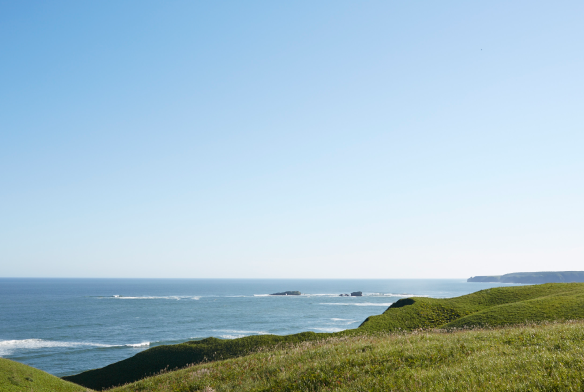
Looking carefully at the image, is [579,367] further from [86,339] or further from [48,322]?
[48,322]

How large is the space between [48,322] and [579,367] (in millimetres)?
113538

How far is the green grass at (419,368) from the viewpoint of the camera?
8.59 m

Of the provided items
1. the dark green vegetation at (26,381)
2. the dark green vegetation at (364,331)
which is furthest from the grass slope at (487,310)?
the dark green vegetation at (26,381)

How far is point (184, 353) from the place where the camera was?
3441 centimetres

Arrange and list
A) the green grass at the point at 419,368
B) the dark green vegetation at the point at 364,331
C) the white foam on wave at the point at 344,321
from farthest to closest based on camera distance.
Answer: the white foam on wave at the point at 344,321, the dark green vegetation at the point at 364,331, the green grass at the point at 419,368

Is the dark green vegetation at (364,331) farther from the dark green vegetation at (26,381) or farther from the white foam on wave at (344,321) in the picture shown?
the white foam on wave at (344,321)

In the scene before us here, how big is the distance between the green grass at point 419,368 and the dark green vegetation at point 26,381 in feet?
11.3

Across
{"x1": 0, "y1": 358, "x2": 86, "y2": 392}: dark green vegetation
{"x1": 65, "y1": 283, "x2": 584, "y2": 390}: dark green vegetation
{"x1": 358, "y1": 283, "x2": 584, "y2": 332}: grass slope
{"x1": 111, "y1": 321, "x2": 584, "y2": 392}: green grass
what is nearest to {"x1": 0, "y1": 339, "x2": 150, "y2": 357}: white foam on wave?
{"x1": 65, "y1": 283, "x2": 584, "y2": 390}: dark green vegetation

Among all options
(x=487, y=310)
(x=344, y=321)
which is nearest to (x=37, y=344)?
(x=344, y=321)

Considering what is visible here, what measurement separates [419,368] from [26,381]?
18.1m

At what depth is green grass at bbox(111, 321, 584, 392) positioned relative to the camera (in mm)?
8594

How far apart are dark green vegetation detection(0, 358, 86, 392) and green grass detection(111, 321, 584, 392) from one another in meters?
3.44

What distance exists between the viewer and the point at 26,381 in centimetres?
1647

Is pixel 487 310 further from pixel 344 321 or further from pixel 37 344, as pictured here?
pixel 37 344
